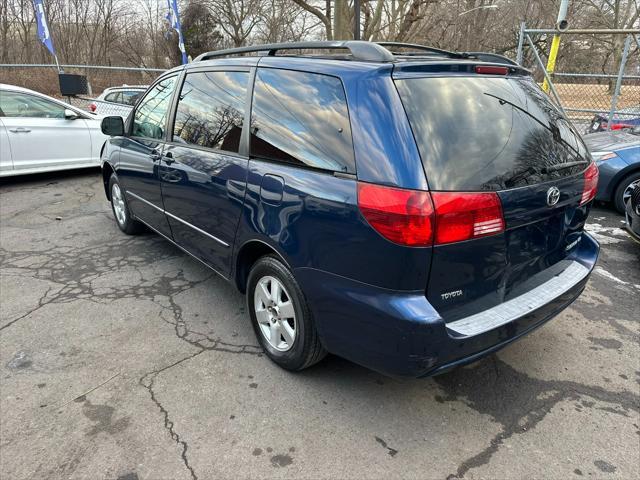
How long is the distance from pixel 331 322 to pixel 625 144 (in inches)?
232

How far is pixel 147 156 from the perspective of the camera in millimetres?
3973

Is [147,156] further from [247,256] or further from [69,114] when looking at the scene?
[69,114]

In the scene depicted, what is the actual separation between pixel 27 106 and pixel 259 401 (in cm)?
716

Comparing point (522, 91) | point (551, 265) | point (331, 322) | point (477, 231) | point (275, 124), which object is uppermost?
point (522, 91)

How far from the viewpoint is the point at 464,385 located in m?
2.71

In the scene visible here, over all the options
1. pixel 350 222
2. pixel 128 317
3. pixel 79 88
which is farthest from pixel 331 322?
pixel 79 88

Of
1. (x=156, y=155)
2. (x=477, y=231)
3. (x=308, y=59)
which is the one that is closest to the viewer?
(x=477, y=231)

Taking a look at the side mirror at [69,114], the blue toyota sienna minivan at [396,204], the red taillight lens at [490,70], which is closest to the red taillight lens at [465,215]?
the blue toyota sienna minivan at [396,204]

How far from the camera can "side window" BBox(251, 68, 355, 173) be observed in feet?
7.38

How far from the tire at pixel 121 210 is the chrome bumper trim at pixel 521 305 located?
386 centimetres

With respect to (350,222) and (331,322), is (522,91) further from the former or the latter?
(331,322)

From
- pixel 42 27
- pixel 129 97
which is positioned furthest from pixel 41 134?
pixel 42 27

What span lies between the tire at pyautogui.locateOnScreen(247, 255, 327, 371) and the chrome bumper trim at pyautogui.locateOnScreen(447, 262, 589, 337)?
2.64ft

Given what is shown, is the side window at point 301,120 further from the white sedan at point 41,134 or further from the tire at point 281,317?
the white sedan at point 41,134
